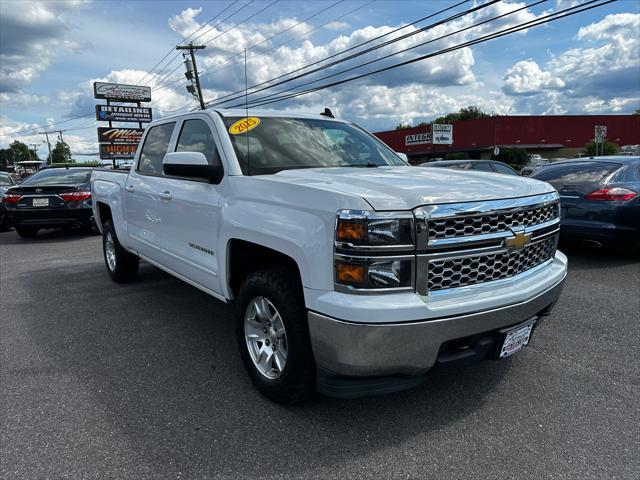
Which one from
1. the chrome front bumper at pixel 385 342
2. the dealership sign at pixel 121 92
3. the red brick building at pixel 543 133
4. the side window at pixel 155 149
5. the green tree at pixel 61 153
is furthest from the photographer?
the green tree at pixel 61 153

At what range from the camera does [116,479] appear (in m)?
2.31

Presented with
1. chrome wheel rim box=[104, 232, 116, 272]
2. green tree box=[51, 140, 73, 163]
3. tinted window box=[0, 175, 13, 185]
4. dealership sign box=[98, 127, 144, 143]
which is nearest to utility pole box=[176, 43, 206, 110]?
dealership sign box=[98, 127, 144, 143]

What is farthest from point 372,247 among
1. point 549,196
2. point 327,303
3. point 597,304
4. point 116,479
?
point 597,304

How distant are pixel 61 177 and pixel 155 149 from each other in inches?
298

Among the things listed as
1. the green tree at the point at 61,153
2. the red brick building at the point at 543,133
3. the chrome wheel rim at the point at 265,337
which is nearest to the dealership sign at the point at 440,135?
the red brick building at the point at 543,133

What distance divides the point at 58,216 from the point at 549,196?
10152mm

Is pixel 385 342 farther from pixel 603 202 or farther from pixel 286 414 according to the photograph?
pixel 603 202

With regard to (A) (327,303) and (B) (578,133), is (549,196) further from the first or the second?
(B) (578,133)

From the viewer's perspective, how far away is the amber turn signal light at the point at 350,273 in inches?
89.9

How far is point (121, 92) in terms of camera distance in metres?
39.8

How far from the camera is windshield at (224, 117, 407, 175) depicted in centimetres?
340

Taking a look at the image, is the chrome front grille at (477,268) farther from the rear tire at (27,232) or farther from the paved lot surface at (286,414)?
the rear tire at (27,232)

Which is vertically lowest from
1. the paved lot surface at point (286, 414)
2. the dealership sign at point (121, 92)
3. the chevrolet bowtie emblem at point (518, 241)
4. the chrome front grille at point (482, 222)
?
the paved lot surface at point (286, 414)

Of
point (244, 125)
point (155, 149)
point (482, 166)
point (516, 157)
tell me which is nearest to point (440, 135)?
point (516, 157)
